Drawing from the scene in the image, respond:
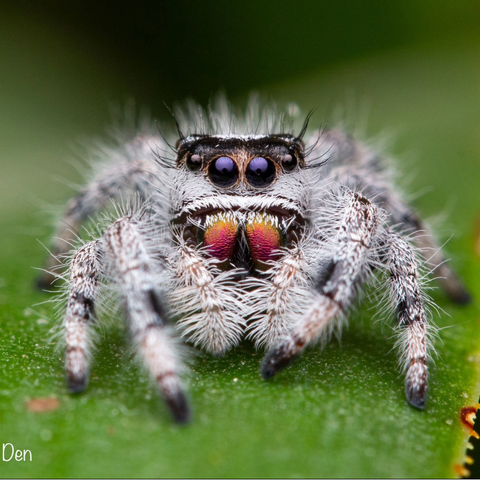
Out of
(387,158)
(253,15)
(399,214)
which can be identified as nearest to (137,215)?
(399,214)

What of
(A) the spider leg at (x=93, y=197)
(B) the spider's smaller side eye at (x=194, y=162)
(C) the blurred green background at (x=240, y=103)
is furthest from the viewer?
(A) the spider leg at (x=93, y=197)

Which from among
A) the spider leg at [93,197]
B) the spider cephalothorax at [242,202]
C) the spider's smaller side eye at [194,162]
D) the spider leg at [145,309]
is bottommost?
the spider leg at [145,309]

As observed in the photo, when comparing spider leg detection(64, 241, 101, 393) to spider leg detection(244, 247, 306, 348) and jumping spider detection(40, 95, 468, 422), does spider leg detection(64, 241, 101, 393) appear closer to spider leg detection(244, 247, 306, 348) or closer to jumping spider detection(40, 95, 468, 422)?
jumping spider detection(40, 95, 468, 422)

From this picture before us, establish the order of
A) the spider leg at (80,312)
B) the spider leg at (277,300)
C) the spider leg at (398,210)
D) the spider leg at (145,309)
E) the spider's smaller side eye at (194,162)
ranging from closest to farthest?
the spider leg at (145,309)
the spider leg at (80,312)
the spider leg at (277,300)
the spider's smaller side eye at (194,162)
the spider leg at (398,210)

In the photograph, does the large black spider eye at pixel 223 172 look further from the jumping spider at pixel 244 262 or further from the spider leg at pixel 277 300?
the spider leg at pixel 277 300

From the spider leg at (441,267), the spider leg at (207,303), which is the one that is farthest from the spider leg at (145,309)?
the spider leg at (441,267)

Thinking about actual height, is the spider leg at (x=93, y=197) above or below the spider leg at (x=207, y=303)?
above

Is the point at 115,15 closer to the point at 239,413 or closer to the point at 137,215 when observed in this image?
the point at 137,215
